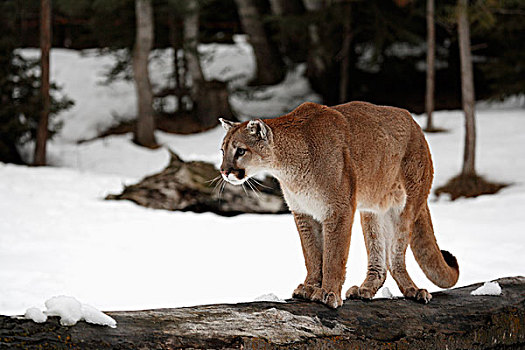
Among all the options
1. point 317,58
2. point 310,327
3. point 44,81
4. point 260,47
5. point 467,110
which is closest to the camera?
point 310,327

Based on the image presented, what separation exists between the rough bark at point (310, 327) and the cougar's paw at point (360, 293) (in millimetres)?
171

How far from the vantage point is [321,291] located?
406 centimetres

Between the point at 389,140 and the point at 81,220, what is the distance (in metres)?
6.49

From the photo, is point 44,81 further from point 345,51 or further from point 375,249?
point 375,249

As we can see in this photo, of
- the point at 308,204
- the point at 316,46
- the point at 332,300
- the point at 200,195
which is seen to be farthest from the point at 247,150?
the point at 316,46

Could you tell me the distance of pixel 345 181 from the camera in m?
4.21

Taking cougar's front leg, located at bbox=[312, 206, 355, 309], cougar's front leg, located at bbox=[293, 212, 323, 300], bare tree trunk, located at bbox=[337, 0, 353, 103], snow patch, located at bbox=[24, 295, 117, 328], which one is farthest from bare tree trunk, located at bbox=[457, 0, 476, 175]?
snow patch, located at bbox=[24, 295, 117, 328]

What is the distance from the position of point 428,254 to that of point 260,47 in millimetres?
17839

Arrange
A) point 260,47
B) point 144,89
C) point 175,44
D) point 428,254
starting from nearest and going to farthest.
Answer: point 428,254 → point 144,89 → point 175,44 → point 260,47

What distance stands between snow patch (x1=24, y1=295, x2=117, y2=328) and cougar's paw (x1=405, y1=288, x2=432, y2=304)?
233cm

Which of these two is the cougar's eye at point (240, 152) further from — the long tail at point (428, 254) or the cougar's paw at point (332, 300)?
the long tail at point (428, 254)

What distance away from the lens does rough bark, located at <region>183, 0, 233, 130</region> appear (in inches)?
760

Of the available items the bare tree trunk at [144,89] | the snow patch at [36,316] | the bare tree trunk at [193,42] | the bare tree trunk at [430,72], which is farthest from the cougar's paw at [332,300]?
the bare tree trunk at [193,42]

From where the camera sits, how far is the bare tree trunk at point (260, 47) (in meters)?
21.1
